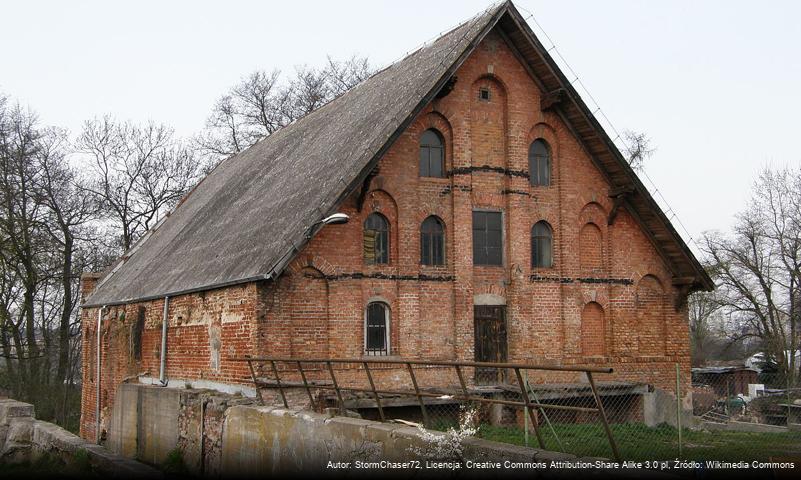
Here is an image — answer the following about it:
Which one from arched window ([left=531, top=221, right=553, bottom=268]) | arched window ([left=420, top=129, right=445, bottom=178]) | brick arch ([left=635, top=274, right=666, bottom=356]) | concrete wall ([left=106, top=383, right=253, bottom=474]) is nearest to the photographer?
concrete wall ([left=106, top=383, right=253, bottom=474])

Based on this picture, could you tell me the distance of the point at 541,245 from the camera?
20734 mm

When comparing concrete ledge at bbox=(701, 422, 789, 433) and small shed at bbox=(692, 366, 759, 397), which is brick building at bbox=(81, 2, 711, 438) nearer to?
concrete ledge at bbox=(701, 422, 789, 433)

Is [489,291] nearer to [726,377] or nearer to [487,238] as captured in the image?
[487,238]

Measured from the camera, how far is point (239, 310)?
17.9 metres

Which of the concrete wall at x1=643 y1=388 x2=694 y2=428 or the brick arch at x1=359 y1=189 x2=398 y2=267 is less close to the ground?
the brick arch at x1=359 y1=189 x2=398 y2=267

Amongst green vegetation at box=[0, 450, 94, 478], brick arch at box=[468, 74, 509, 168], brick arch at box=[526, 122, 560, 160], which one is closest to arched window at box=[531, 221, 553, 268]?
brick arch at box=[526, 122, 560, 160]

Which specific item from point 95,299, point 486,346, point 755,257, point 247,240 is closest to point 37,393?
point 95,299

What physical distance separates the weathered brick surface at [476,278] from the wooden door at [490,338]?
220 millimetres

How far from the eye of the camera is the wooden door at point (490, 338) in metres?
19.7

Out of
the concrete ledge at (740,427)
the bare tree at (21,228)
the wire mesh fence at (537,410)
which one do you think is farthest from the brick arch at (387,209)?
the bare tree at (21,228)

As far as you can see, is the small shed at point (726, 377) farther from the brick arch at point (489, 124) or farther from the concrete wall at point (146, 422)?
the concrete wall at point (146, 422)

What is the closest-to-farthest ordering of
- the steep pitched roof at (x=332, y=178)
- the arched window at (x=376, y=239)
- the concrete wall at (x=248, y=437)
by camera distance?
the concrete wall at (x=248, y=437), the steep pitched roof at (x=332, y=178), the arched window at (x=376, y=239)

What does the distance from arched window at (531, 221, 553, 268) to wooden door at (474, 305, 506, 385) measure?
4.89ft

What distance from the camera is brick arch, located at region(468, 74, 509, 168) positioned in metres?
20.3
